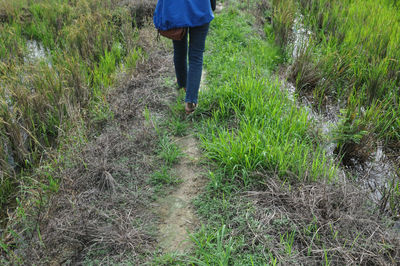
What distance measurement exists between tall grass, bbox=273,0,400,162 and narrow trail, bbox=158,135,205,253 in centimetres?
128

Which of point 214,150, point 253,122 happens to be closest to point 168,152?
point 214,150

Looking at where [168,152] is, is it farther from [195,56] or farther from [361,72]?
[361,72]

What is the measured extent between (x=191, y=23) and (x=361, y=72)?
82.1 inches

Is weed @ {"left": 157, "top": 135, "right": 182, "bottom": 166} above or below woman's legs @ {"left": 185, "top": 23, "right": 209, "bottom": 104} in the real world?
below

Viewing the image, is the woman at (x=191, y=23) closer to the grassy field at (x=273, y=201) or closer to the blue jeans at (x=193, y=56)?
the blue jeans at (x=193, y=56)

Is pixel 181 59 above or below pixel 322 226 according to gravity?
above

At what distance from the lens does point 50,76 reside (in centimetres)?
316

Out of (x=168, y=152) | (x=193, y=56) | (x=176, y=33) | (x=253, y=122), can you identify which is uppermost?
(x=176, y=33)

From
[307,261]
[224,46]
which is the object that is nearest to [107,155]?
[307,261]

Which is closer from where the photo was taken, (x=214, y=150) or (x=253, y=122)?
(x=214, y=150)

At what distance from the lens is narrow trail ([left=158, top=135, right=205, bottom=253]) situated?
1726 mm

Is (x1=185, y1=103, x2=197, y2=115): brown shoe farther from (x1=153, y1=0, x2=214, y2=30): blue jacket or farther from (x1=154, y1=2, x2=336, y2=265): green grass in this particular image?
(x1=153, y1=0, x2=214, y2=30): blue jacket

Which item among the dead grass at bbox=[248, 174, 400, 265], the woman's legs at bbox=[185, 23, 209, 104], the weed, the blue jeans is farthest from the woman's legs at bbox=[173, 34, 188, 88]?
the dead grass at bbox=[248, 174, 400, 265]

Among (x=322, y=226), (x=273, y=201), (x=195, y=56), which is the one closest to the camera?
(x=322, y=226)
